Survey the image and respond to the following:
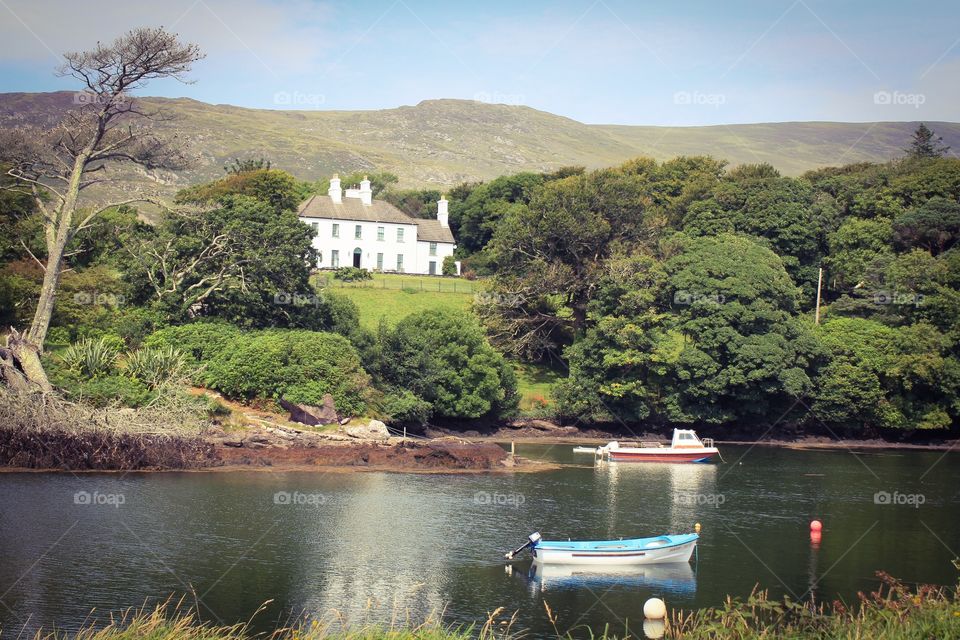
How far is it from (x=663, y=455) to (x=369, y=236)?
2068 inches

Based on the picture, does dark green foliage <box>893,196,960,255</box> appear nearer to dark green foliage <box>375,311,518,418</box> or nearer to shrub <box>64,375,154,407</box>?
dark green foliage <box>375,311,518,418</box>

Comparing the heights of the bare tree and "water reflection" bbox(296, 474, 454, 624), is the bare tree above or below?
above

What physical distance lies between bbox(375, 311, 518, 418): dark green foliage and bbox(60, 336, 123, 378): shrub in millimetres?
16445

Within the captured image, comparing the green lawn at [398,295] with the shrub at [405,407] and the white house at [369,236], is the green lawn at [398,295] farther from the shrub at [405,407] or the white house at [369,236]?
the shrub at [405,407]

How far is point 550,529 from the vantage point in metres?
37.7

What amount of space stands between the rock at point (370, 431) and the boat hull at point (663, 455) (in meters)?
14.0

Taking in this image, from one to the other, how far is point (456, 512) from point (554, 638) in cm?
1480

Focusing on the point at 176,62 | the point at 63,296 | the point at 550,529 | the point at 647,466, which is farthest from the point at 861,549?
the point at 63,296

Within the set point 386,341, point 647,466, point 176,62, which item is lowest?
point 647,466

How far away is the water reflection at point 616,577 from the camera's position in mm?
A: 31359

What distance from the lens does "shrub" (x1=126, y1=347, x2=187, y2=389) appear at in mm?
51094

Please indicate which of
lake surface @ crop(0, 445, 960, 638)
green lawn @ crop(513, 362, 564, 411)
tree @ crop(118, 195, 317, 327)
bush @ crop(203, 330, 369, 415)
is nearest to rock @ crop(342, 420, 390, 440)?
bush @ crop(203, 330, 369, 415)

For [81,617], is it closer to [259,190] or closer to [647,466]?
[647,466]

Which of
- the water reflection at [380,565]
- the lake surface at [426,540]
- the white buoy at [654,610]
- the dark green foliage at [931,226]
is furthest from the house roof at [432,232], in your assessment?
the white buoy at [654,610]
